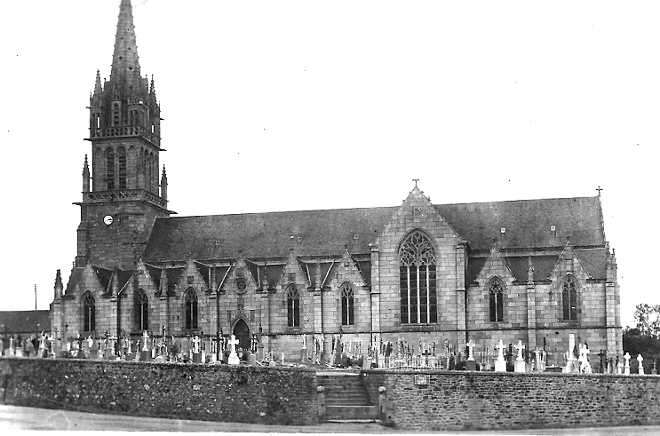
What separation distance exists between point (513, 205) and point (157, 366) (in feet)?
117

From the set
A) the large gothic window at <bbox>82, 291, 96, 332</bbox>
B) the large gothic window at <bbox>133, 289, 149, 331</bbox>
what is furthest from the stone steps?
the large gothic window at <bbox>82, 291, 96, 332</bbox>

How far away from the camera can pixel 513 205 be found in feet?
245

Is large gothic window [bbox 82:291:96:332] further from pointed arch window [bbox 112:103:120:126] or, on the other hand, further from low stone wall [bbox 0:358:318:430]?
low stone wall [bbox 0:358:318:430]

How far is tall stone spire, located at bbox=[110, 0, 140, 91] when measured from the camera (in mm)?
80000

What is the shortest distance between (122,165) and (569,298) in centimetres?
3032

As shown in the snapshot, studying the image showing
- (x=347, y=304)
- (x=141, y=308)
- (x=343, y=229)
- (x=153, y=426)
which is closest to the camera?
(x=153, y=426)

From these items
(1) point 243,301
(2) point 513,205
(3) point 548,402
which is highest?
(2) point 513,205

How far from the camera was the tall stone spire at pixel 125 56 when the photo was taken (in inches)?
3150

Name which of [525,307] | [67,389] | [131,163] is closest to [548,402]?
[67,389]

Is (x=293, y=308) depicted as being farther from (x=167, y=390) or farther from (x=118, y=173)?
(x=167, y=390)

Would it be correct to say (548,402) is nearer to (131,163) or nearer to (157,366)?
(157,366)

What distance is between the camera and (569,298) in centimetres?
6912

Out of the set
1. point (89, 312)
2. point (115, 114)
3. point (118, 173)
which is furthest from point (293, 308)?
point (115, 114)

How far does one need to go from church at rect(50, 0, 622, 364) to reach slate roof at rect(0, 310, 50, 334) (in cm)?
1404
